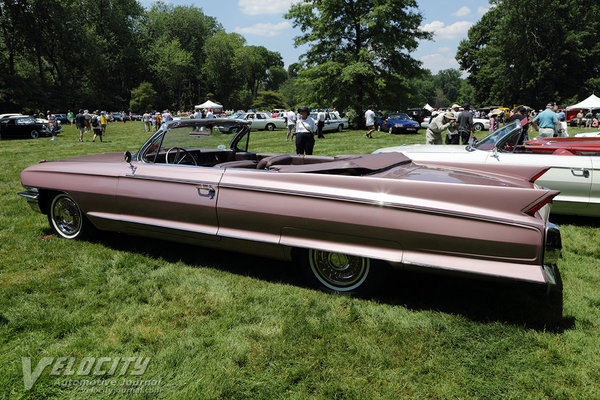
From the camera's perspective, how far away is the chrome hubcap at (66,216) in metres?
4.78

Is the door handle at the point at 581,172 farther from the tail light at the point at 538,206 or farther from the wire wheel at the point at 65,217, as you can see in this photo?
the wire wheel at the point at 65,217

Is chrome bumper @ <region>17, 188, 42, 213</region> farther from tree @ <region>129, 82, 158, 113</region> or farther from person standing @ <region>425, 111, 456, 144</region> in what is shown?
tree @ <region>129, 82, 158, 113</region>

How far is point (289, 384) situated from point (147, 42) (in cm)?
7594

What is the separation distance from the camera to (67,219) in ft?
15.9

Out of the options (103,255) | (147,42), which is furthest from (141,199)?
(147,42)

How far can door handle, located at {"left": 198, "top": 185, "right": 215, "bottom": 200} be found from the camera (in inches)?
146

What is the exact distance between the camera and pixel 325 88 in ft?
94.7

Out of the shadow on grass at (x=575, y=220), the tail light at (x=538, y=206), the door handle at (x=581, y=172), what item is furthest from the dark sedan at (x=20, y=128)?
the tail light at (x=538, y=206)

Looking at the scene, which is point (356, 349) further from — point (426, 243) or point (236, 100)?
point (236, 100)

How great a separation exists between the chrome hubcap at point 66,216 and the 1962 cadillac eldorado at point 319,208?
0.04ft
